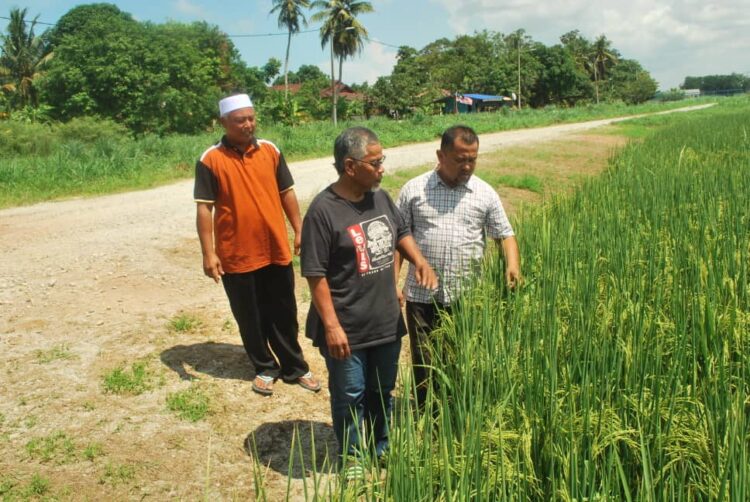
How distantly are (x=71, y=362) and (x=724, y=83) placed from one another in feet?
488

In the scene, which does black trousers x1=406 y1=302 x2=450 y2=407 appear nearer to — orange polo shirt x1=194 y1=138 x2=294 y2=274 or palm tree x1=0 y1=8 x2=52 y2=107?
orange polo shirt x1=194 y1=138 x2=294 y2=274

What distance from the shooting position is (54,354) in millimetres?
3521

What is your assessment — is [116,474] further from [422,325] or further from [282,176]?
[282,176]

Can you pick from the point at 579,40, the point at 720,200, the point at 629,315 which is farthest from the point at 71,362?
the point at 579,40

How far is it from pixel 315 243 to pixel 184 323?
2127 mm

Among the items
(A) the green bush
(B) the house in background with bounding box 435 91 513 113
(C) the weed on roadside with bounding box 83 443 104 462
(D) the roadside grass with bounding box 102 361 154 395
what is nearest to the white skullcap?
(D) the roadside grass with bounding box 102 361 154 395

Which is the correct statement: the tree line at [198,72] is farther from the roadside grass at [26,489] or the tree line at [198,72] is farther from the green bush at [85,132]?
the roadside grass at [26,489]

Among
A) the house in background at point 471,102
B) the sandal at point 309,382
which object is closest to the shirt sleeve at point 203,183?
the sandal at point 309,382

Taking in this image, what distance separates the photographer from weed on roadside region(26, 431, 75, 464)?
2.58 m

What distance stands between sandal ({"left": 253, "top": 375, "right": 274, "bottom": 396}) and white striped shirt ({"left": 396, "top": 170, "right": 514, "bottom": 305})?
0.96 metres

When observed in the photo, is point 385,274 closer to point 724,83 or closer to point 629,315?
point 629,315

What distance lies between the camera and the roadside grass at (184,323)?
395 centimetres

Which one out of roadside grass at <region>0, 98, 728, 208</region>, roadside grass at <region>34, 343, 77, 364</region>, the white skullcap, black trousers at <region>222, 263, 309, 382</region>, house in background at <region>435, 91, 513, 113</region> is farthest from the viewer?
house in background at <region>435, 91, 513, 113</region>

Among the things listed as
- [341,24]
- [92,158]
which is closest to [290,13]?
[341,24]
